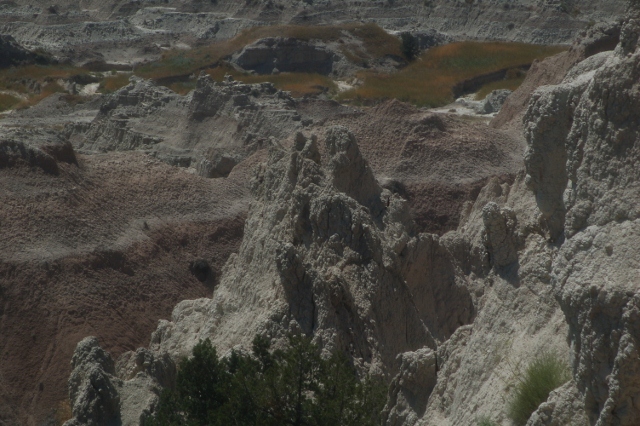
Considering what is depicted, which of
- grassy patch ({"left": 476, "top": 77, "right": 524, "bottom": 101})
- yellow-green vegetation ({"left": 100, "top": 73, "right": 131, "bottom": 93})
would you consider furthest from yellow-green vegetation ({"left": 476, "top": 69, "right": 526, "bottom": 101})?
yellow-green vegetation ({"left": 100, "top": 73, "right": 131, "bottom": 93})

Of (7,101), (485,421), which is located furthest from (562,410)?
(7,101)

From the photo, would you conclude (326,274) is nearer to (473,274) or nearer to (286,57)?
(473,274)

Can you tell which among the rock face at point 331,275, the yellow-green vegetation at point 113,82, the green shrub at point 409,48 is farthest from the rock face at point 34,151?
the green shrub at point 409,48

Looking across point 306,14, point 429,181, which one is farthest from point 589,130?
point 306,14

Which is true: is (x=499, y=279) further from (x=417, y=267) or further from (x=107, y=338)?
(x=107, y=338)

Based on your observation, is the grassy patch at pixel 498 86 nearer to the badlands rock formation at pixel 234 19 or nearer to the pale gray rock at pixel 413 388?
the badlands rock formation at pixel 234 19
